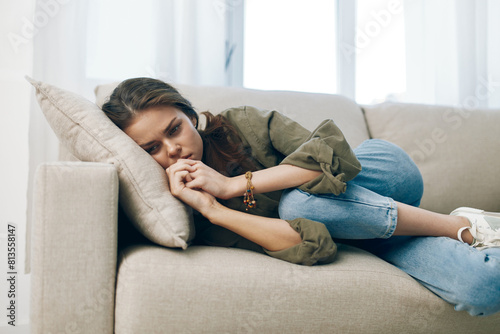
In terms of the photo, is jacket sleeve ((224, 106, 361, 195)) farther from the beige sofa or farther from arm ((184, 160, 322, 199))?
the beige sofa

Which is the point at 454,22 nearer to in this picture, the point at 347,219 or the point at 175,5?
the point at 175,5

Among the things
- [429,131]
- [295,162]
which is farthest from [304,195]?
[429,131]

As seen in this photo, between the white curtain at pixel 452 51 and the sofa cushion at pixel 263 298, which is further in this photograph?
the white curtain at pixel 452 51

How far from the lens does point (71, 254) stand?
2.41 feet

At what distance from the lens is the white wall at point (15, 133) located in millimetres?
1552

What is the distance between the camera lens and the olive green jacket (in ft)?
2.75

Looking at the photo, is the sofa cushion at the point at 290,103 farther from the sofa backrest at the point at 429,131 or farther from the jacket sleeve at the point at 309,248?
the jacket sleeve at the point at 309,248

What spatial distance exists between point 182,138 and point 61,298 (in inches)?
18.8

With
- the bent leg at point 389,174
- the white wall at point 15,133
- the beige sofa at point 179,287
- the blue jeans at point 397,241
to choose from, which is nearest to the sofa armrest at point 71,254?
the beige sofa at point 179,287

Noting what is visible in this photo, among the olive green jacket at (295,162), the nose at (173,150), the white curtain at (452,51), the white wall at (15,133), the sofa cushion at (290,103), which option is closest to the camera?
the olive green jacket at (295,162)

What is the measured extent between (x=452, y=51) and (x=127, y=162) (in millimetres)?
2110


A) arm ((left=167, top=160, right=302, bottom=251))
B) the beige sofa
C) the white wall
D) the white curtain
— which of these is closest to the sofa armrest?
the beige sofa

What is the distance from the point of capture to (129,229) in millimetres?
966

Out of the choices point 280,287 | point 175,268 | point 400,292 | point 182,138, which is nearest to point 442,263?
point 400,292
